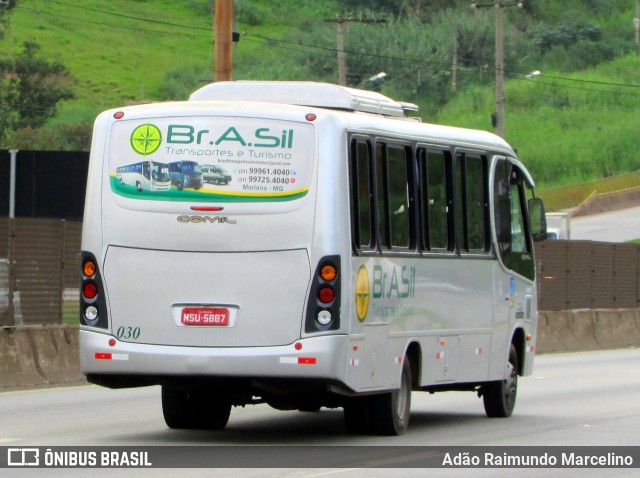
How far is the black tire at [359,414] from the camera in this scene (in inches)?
527

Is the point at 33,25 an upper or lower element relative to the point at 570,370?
upper

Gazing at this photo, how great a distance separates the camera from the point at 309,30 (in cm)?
14062

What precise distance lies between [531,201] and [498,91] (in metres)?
32.4

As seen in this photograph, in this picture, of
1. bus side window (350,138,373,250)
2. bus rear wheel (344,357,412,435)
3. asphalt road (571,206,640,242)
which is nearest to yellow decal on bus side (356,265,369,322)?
bus side window (350,138,373,250)

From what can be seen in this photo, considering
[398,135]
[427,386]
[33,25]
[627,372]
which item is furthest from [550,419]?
[33,25]

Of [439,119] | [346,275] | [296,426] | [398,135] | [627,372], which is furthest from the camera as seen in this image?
[439,119]

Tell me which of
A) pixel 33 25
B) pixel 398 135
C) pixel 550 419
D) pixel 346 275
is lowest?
pixel 550 419

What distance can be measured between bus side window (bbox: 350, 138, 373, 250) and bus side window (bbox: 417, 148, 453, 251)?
114 cm

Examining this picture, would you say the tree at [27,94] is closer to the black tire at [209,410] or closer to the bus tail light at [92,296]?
the black tire at [209,410]

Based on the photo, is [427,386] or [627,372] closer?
[427,386]

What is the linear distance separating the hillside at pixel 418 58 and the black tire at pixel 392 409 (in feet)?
245

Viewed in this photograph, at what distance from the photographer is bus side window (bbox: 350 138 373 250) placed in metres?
12.5

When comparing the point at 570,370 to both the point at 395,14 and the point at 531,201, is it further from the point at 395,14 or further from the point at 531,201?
the point at 395,14

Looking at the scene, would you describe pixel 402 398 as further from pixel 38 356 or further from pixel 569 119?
pixel 569 119
